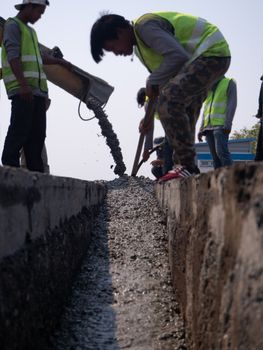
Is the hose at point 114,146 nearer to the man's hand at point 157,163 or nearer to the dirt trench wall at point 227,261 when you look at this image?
the man's hand at point 157,163

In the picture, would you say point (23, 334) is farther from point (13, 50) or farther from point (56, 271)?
point (13, 50)

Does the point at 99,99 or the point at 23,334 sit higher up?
the point at 99,99

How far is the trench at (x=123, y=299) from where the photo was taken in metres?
1.83

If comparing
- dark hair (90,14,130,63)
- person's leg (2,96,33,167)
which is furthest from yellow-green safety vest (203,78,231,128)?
person's leg (2,96,33,167)

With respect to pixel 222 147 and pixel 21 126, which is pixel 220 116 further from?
pixel 21 126

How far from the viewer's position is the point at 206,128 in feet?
18.8

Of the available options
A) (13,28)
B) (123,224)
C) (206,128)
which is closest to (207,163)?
(206,128)

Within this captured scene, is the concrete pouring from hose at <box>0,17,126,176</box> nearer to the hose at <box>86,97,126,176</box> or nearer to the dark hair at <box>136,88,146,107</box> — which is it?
the dark hair at <box>136,88,146,107</box>

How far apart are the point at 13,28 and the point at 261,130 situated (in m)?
2.34

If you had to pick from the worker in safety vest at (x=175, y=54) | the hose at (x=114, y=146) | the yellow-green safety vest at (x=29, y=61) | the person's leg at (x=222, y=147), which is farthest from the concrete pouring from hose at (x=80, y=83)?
the worker in safety vest at (x=175, y=54)

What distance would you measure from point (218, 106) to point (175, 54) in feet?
7.81

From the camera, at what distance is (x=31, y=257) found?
157cm

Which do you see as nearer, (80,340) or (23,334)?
(23,334)

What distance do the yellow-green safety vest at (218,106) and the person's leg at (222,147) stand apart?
0.11 meters
